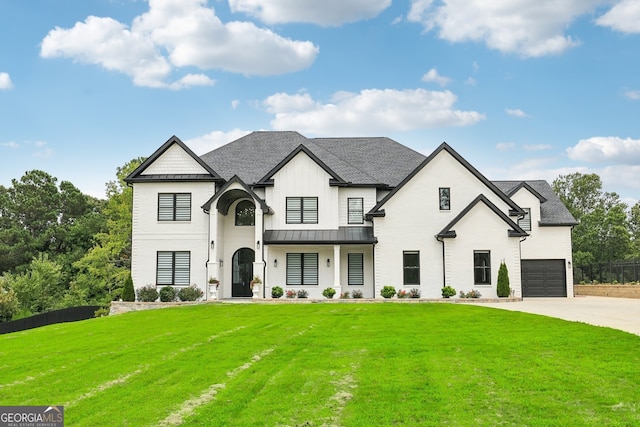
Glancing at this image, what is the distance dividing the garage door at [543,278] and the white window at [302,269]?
12852 millimetres

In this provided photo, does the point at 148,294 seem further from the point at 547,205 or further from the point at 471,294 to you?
the point at 547,205

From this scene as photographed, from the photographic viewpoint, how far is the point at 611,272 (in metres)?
34.7

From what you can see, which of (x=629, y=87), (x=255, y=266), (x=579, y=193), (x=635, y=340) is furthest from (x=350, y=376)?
(x=579, y=193)

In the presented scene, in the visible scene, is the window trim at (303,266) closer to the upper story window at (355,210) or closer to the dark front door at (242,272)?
the dark front door at (242,272)

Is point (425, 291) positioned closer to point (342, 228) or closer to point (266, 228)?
point (342, 228)

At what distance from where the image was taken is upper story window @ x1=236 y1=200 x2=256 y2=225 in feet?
96.5

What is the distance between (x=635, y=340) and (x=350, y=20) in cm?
1889

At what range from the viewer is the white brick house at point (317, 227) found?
27.1 meters

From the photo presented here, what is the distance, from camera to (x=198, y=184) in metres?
28.6

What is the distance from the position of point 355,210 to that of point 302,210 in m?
2.93

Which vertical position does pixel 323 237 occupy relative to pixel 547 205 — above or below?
below

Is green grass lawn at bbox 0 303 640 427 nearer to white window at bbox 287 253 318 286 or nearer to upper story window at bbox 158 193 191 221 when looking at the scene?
white window at bbox 287 253 318 286

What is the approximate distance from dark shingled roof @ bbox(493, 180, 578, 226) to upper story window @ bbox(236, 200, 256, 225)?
15562 mm

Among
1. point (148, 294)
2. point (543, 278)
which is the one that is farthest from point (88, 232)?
point (543, 278)
